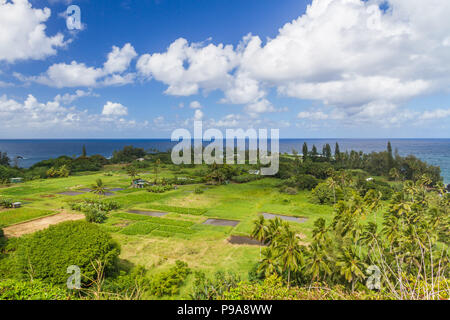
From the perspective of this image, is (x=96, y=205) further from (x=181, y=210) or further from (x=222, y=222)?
(x=222, y=222)

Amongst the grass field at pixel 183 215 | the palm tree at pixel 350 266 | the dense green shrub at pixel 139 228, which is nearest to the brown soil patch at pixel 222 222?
the grass field at pixel 183 215

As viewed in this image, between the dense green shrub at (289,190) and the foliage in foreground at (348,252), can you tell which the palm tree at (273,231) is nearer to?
the foliage in foreground at (348,252)

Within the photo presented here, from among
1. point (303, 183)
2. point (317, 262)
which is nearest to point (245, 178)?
point (303, 183)
